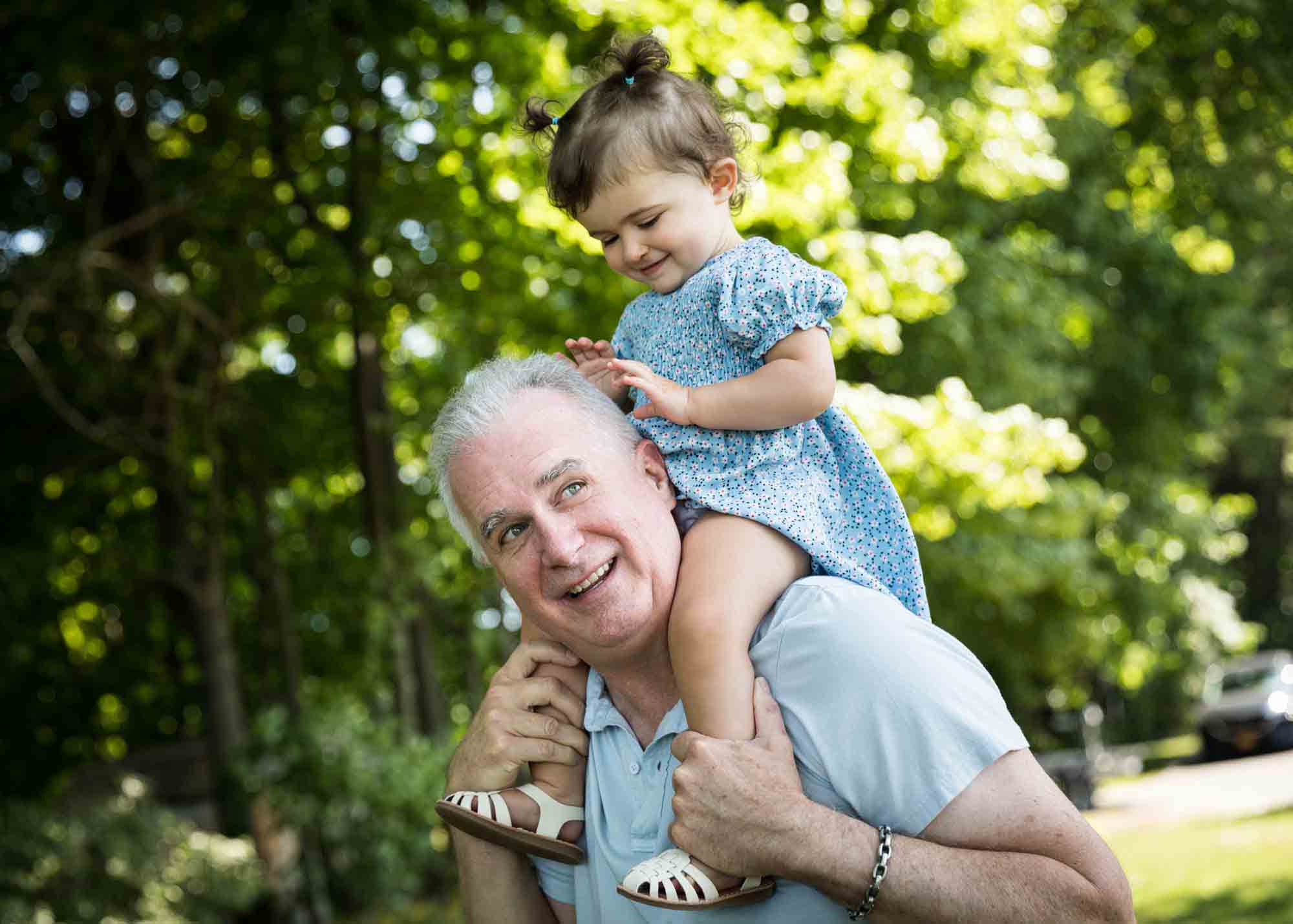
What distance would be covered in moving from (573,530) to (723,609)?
28 cm

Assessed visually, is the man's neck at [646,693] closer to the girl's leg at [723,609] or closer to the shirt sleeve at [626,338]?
the girl's leg at [723,609]

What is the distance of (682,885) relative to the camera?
2.05 metres

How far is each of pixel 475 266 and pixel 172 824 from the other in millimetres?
4512

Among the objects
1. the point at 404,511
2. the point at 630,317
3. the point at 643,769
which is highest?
the point at 630,317

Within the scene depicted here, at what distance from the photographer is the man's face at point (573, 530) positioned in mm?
2256

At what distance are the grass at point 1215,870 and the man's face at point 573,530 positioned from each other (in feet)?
24.9

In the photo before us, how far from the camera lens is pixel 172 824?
9.67 metres

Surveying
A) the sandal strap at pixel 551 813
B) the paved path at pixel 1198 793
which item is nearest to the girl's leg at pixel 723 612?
the sandal strap at pixel 551 813

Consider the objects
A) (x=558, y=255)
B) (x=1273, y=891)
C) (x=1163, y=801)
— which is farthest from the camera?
(x=1163, y=801)

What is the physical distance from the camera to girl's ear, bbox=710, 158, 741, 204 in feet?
8.48

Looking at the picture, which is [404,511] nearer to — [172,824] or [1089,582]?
[172,824]

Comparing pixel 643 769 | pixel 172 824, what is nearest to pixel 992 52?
pixel 172 824

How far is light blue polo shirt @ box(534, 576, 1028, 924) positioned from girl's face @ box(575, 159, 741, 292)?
673mm

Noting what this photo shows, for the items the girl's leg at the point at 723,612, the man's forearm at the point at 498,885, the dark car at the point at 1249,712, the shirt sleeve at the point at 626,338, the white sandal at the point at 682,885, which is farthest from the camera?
the dark car at the point at 1249,712
